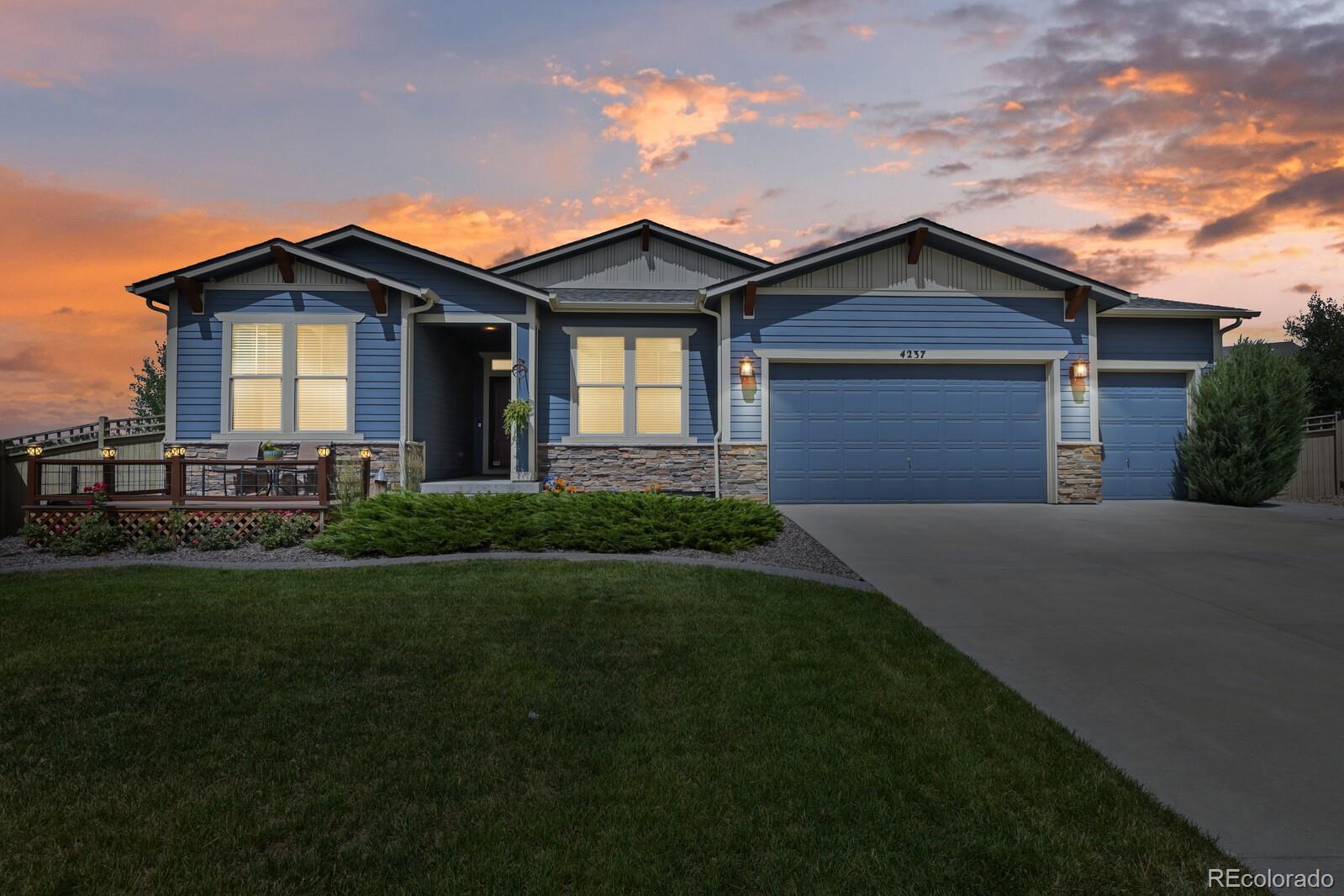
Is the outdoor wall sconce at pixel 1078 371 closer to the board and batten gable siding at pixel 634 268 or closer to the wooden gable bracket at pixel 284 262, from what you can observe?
the board and batten gable siding at pixel 634 268

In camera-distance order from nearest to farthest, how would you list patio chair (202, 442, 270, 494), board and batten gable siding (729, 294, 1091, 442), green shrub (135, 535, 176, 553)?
green shrub (135, 535, 176, 553), patio chair (202, 442, 270, 494), board and batten gable siding (729, 294, 1091, 442)

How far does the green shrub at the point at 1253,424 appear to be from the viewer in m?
13.1

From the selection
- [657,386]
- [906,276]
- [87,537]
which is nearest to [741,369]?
[657,386]

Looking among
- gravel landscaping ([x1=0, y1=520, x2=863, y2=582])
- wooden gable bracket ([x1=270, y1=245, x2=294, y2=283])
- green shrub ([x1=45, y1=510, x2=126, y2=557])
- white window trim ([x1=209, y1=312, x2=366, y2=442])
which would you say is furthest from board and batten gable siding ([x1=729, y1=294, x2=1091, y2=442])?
green shrub ([x1=45, y1=510, x2=126, y2=557])

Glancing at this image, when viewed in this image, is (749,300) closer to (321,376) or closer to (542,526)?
(542,526)

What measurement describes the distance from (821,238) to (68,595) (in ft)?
70.6

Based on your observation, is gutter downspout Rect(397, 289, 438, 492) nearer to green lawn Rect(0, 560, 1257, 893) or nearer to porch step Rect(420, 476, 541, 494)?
porch step Rect(420, 476, 541, 494)

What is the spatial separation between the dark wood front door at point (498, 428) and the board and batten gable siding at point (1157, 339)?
12833 mm

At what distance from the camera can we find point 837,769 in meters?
2.88

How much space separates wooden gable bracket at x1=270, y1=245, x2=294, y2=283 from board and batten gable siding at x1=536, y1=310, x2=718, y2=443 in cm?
441

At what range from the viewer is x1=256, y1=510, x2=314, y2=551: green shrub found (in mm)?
9000

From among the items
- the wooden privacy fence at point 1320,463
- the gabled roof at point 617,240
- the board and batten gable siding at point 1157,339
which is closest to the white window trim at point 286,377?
the gabled roof at point 617,240

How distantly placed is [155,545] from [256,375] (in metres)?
4.36

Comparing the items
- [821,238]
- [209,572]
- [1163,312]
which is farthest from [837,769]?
[821,238]
